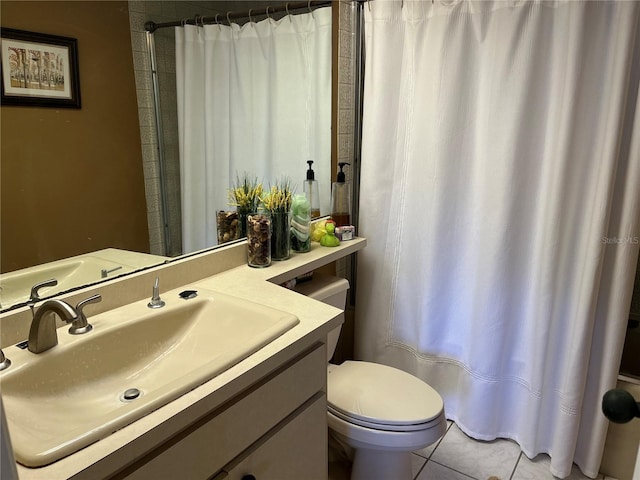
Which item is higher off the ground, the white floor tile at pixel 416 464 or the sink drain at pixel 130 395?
the sink drain at pixel 130 395

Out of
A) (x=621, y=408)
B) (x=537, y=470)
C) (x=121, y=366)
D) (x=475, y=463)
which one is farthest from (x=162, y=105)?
(x=537, y=470)

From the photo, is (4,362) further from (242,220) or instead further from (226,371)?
(242,220)

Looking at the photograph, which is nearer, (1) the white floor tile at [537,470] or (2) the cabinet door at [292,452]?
(2) the cabinet door at [292,452]

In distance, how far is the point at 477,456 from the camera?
1898 millimetres

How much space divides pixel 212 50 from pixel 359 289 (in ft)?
3.82

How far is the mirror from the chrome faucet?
14 centimetres

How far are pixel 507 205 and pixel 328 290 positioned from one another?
73cm

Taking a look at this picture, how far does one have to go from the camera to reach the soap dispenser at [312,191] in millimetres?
1921

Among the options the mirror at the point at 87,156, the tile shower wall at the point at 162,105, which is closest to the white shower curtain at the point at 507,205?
the tile shower wall at the point at 162,105

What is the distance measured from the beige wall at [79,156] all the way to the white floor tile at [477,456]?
4.80ft

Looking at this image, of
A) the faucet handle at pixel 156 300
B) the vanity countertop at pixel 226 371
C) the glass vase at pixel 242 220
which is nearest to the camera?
the vanity countertop at pixel 226 371

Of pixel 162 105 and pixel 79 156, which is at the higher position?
pixel 162 105

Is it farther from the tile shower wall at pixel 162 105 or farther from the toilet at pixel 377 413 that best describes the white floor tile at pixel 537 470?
the tile shower wall at pixel 162 105

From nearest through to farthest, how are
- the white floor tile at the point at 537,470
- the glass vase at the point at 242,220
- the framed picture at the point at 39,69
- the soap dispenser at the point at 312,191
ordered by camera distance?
1. the framed picture at the point at 39,69
2. the glass vase at the point at 242,220
3. the white floor tile at the point at 537,470
4. the soap dispenser at the point at 312,191
